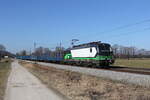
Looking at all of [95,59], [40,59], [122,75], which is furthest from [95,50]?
[40,59]

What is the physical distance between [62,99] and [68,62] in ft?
114

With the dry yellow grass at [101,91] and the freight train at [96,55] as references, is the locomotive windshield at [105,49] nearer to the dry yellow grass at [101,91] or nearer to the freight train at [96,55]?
the freight train at [96,55]

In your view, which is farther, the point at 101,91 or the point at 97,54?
the point at 97,54

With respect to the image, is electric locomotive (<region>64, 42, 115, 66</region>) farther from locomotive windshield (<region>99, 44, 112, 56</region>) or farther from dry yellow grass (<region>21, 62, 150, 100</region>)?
dry yellow grass (<region>21, 62, 150, 100</region>)

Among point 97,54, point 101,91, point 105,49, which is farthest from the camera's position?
point 105,49

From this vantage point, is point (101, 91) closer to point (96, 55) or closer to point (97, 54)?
point (97, 54)

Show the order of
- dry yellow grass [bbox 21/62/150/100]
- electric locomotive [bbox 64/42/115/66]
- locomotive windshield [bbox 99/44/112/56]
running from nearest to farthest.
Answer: dry yellow grass [bbox 21/62/150/100], electric locomotive [bbox 64/42/115/66], locomotive windshield [bbox 99/44/112/56]

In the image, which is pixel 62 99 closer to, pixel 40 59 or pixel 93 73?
pixel 93 73

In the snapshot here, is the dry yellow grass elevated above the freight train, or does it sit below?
below

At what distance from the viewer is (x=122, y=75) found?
1614cm

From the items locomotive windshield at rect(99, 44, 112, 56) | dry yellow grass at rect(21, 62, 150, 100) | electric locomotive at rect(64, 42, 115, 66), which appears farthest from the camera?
locomotive windshield at rect(99, 44, 112, 56)

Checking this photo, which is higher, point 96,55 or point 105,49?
point 105,49

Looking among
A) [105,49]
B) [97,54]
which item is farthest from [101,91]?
[105,49]

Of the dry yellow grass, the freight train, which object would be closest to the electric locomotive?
the freight train
